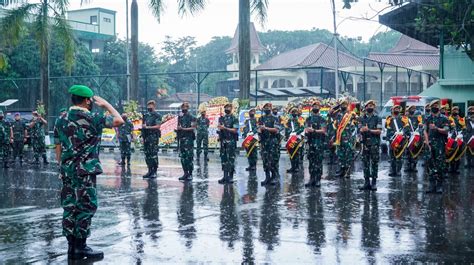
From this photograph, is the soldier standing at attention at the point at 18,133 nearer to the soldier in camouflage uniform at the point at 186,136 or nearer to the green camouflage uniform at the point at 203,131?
the green camouflage uniform at the point at 203,131

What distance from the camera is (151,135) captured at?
16.2m

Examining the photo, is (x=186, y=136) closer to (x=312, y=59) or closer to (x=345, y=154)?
Answer: (x=345, y=154)

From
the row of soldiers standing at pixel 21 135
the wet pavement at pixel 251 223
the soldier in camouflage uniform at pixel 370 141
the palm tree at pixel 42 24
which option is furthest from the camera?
the palm tree at pixel 42 24

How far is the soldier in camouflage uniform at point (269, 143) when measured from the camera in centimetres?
1470

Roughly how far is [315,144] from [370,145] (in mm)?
1220

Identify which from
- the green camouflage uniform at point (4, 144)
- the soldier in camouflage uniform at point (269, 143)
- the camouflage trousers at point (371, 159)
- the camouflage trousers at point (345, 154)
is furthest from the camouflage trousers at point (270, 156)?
the green camouflage uniform at point (4, 144)

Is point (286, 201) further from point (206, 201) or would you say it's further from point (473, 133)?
point (473, 133)

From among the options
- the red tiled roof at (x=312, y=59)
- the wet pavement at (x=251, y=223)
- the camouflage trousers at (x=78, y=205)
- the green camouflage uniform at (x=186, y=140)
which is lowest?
the wet pavement at (x=251, y=223)

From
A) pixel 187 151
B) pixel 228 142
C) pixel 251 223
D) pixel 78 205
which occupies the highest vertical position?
pixel 228 142

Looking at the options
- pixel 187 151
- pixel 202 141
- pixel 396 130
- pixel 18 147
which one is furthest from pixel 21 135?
pixel 396 130

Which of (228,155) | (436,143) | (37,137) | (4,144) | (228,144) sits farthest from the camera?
(37,137)

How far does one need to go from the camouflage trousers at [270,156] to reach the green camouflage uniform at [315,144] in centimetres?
96

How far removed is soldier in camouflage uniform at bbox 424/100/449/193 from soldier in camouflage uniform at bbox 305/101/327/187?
86.9 inches

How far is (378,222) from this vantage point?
31.8ft
